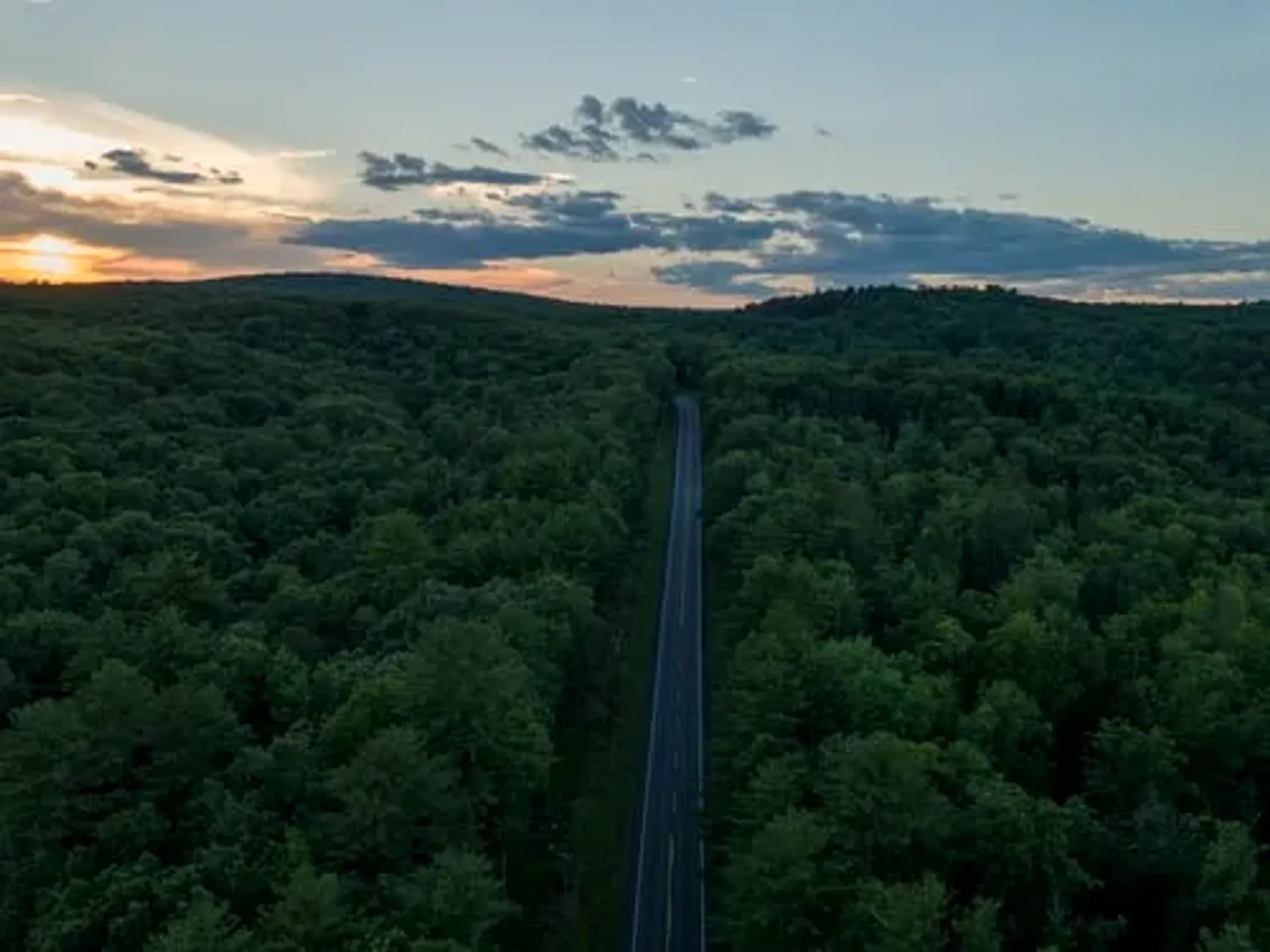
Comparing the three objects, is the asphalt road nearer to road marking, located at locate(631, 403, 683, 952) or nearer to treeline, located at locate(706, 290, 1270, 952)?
road marking, located at locate(631, 403, 683, 952)

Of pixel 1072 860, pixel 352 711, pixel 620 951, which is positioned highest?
pixel 352 711

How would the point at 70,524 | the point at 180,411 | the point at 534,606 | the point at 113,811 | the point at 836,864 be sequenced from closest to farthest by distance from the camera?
the point at 836,864 < the point at 113,811 < the point at 534,606 < the point at 70,524 < the point at 180,411

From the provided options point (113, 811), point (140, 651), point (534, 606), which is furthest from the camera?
point (534, 606)

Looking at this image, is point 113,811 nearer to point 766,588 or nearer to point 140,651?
point 140,651

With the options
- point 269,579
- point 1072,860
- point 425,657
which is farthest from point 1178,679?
point 269,579

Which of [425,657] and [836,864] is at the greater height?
[425,657]

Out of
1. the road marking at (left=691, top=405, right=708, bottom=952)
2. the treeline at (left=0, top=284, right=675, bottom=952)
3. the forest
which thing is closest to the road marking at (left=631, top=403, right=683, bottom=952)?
the forest
